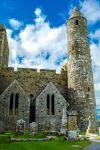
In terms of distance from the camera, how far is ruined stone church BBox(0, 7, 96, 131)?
29688 mm

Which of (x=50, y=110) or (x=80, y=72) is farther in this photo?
(x=80, y=72)

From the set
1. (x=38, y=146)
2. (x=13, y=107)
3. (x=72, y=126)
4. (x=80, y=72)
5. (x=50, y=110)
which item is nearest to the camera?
(x=38, y=146)

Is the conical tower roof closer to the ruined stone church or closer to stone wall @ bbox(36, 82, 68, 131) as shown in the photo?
the ruined stone church

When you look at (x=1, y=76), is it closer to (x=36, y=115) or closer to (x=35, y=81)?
(x=35, y=81)

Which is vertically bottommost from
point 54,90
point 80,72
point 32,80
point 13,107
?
point 13,107

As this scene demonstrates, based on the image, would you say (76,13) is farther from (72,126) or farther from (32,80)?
(72,126)

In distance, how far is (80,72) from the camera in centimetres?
3194

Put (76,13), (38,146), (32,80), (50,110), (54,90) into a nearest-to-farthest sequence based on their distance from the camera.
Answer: (38,146) → (50,110) → (54,90) → (32,80) → (76,13)

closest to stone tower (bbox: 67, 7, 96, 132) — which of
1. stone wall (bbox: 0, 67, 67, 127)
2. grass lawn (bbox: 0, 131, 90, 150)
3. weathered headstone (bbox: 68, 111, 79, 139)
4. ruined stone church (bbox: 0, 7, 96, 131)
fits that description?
ruined stone church (bbox: 0, 7, 96, 131)

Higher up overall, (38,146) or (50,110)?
(50,110)

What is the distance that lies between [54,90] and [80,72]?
14.2ft

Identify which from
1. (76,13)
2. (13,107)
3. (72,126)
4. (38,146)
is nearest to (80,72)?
(76,13)

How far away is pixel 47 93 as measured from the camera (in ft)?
104

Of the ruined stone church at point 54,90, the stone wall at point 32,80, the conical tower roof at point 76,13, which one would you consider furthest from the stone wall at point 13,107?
the conical tower roof at point 76,13
